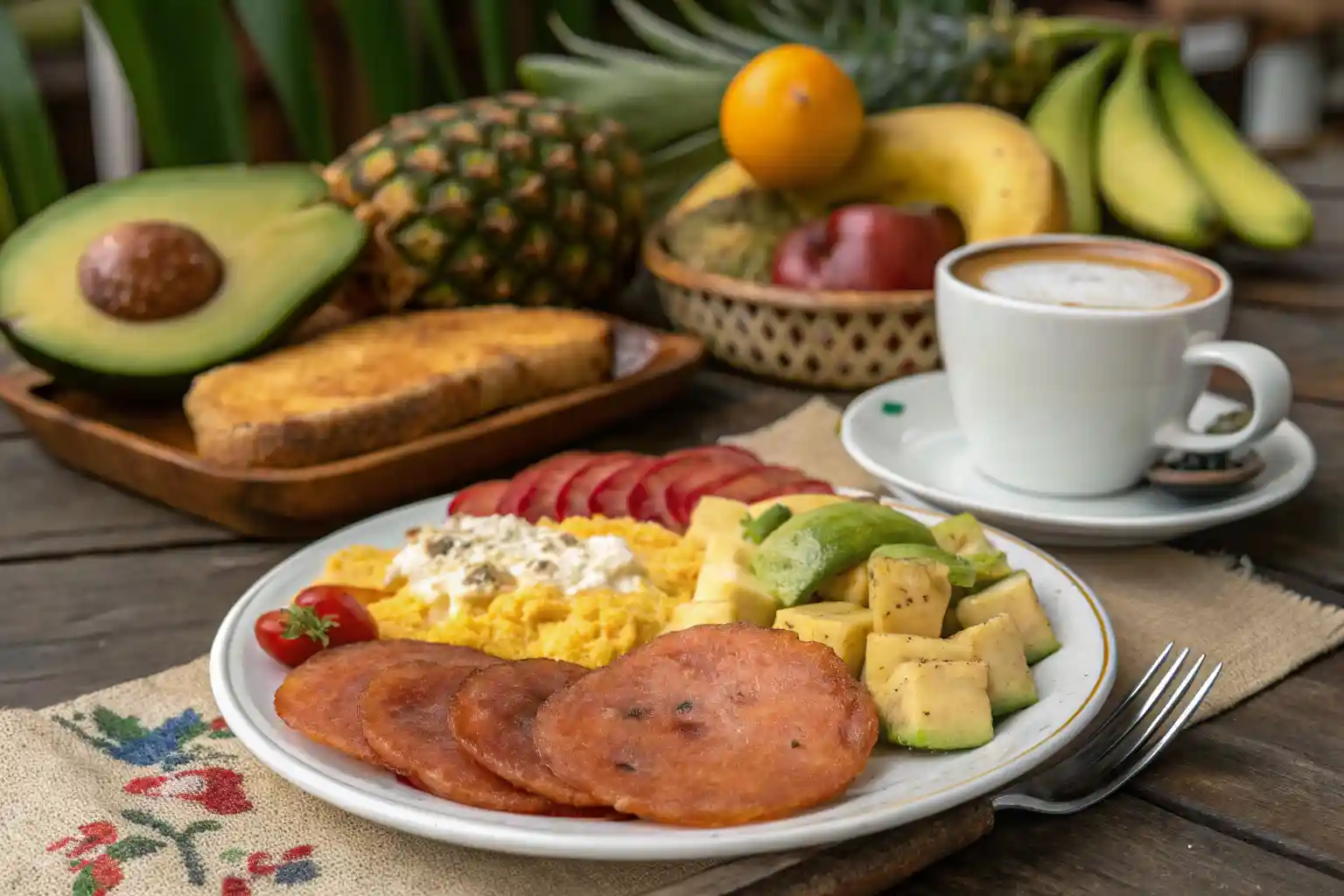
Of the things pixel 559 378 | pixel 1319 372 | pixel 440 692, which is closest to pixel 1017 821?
pixel 440 692

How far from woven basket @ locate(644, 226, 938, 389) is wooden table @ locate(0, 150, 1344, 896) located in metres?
0.06

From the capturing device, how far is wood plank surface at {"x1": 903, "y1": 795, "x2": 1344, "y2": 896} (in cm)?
91

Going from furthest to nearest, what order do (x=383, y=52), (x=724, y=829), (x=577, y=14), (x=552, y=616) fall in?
(x=577, y=14) → (x=383, y=52) → (x=552, y=616) → (x=724, y=829)

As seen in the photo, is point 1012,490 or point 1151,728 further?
point 1012,490

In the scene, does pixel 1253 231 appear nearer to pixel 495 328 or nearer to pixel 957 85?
pixel 957 85

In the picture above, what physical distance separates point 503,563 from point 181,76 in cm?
Result: 203

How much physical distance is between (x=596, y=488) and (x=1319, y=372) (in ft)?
4.04

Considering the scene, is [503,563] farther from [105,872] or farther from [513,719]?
[105,872]

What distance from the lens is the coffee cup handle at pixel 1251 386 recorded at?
1.37 metres

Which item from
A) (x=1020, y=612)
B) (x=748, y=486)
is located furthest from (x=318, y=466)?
(x=1020, y=612)

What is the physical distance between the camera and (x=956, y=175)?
2.24 meters

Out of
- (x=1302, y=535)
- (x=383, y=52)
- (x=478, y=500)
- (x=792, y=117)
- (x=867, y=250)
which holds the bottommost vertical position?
(x=1302, y=535)

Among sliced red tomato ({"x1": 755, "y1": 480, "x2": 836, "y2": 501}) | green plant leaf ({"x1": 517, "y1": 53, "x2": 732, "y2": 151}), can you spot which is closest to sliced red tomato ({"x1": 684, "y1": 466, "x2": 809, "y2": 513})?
sliced red tomato ({"x1": 755, "y1": 480, "x2": 836, "y2": 501})

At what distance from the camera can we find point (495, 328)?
1.91 m
